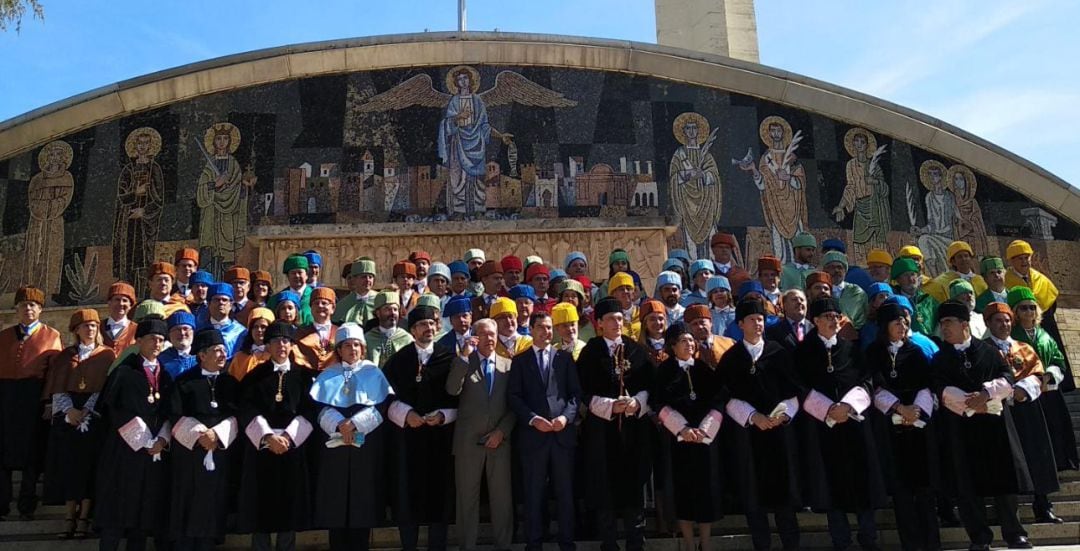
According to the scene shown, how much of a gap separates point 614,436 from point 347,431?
69.2 inches

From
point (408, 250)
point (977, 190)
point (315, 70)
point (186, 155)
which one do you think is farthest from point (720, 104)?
point (186, 155)

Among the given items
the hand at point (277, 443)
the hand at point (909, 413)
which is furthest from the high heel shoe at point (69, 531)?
Result: the hand at point (909, 413)

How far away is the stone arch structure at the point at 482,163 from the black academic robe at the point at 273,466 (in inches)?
257

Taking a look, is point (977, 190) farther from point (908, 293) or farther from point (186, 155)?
point (186, 155)

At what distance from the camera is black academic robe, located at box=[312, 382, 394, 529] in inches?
237

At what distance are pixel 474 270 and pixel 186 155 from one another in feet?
20.1

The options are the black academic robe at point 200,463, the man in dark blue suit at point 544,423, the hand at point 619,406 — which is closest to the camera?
the black academic robe at point 200,463

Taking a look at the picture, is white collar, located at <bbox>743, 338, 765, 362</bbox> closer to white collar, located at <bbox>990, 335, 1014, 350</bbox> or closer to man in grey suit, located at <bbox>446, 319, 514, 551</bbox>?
man in grey suit, located at <bbox>446, 319, 514, 551</bbox>

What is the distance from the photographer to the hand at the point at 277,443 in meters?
6.04

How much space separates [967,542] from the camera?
21.3 ft

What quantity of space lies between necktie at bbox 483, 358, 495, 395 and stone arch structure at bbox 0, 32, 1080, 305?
21.1 feet

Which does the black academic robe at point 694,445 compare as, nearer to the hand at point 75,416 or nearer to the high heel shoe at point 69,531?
the hand at point 75,416

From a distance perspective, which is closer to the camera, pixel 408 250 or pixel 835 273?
pixel 835 273

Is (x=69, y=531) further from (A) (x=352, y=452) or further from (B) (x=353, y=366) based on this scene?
(B) (x=353, y=366)
